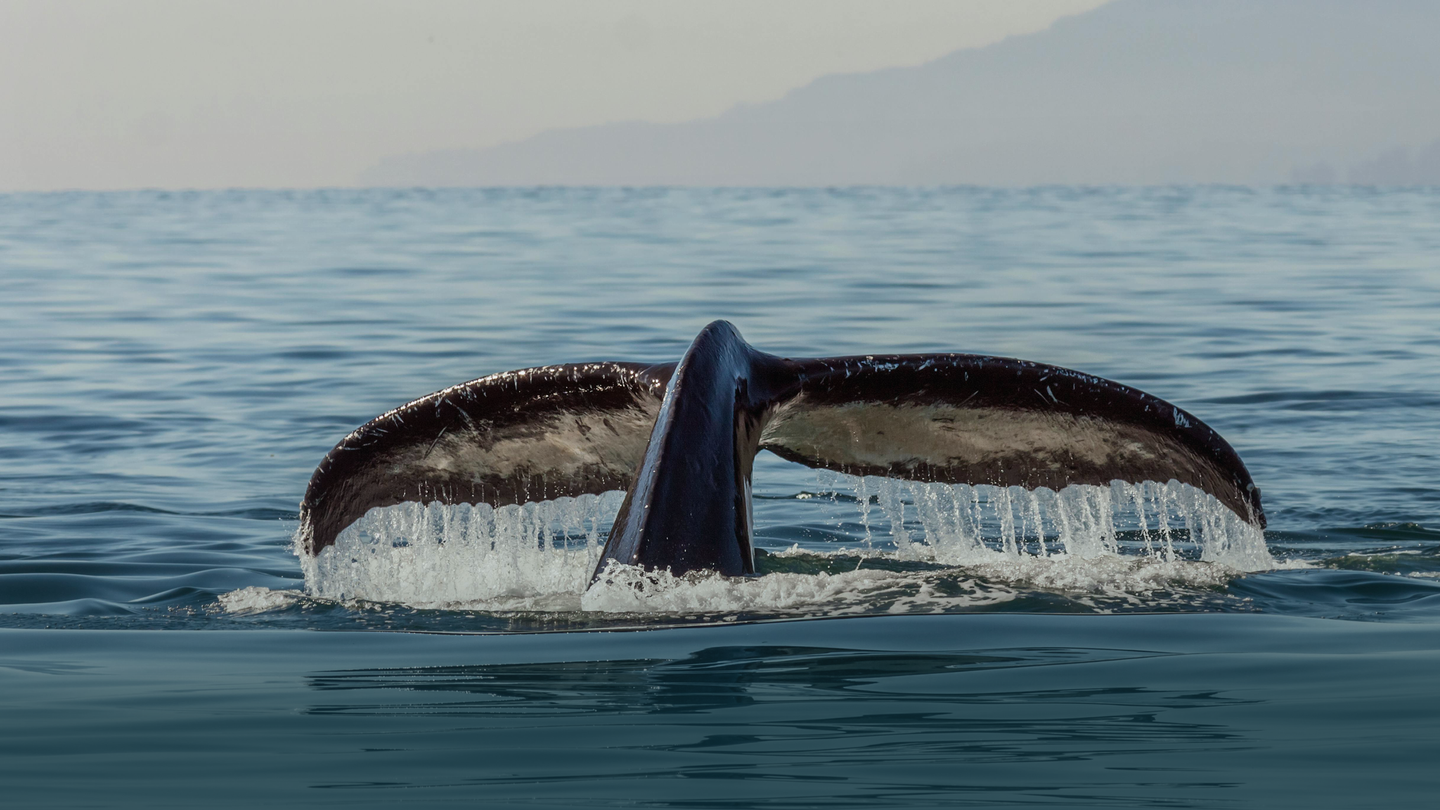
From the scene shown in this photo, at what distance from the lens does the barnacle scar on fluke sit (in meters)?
6.80

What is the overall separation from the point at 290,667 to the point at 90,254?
3394 cm

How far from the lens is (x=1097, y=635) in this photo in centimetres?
632

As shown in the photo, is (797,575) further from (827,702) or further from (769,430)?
(827,702)

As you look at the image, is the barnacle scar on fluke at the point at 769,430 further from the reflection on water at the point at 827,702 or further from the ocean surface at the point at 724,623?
the reflection on water at the point at 827,702

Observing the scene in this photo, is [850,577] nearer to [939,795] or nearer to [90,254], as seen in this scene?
[939,795]

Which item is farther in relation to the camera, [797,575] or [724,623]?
[797,575]

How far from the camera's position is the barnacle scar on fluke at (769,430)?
22.3ft

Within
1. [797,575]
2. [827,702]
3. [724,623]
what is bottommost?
[827,702]

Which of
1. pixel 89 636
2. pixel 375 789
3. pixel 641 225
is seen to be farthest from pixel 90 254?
pixel 375 789

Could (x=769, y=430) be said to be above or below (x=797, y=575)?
above

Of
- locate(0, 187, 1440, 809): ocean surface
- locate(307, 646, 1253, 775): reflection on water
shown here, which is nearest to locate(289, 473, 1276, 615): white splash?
locate(0, 187, 1440, 809): ocean surface

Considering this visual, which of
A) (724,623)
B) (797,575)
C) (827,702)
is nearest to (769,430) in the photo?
(797,575)

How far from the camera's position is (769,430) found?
23.5 feet

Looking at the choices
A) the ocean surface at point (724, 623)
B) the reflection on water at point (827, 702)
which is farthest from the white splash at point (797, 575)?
the reflection on water at point (827, 702)
